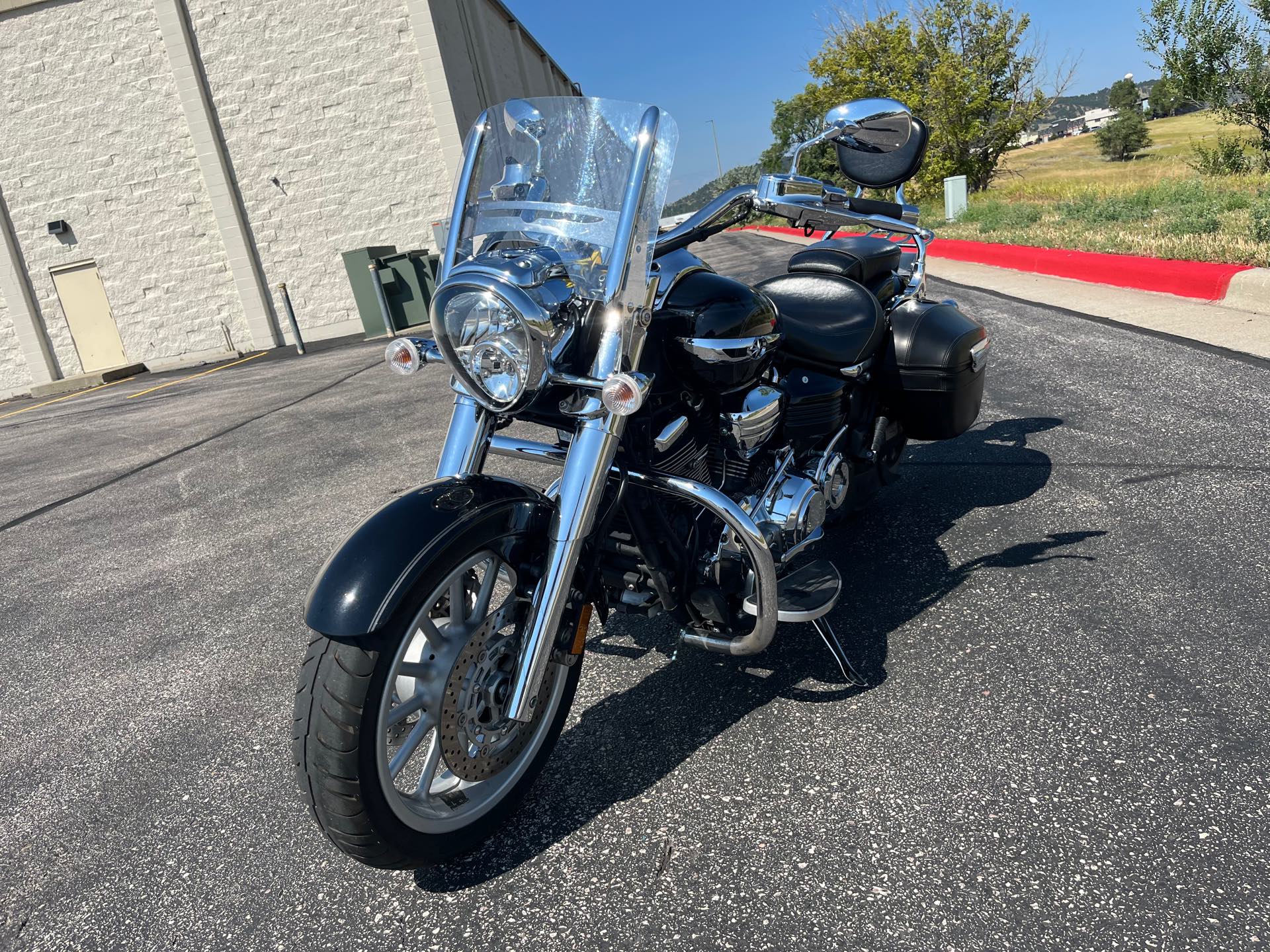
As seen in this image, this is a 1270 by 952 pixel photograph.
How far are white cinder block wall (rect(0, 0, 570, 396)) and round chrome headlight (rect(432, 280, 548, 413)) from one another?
16935 millimetres

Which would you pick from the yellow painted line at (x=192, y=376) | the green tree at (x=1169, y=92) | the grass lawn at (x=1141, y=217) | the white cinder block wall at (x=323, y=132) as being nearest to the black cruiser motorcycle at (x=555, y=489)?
the grass lawn at (x=1141, y=217)

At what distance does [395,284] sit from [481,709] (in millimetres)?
14919

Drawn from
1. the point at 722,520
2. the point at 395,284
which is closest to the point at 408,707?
the point at 722,520

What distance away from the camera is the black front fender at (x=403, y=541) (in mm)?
1908

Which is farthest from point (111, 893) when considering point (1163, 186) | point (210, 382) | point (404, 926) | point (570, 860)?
point (1163, 186)

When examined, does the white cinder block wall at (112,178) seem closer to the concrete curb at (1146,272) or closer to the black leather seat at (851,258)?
the concrete curb at (1146,272)

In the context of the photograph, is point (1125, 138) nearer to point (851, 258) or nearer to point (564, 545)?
point (851, 258)

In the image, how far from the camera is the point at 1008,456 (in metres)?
4.59

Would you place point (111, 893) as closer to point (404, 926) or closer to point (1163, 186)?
point (404, 926)

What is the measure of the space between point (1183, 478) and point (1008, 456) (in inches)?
31.8

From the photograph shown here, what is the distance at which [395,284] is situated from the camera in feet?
52.7

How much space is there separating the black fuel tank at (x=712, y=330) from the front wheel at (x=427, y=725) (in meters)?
0.78

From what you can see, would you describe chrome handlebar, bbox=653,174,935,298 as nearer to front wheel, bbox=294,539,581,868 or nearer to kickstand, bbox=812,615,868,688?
front wheel, bbox=294,539,581,868

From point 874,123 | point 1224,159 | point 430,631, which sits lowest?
point 430,631
